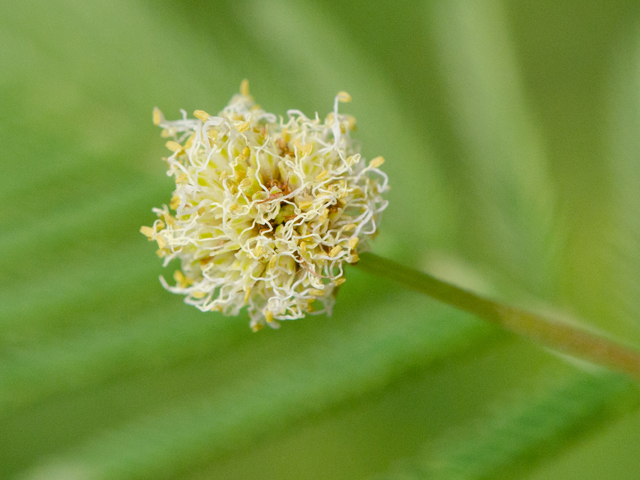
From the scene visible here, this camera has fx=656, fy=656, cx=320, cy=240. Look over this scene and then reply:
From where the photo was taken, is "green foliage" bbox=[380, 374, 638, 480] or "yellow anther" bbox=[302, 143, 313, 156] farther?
"green foliage" bbox=[380, 374, 638, 480]

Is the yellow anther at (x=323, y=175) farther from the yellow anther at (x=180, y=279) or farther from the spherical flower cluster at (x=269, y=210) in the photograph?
the yellow anther at (x=180, y=279)

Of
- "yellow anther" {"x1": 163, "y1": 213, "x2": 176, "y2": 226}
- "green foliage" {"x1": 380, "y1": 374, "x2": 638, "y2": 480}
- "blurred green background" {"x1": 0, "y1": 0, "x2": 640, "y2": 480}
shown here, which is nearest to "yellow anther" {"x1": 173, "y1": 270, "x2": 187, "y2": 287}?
"yellow anther" {"x1": 163, "y1": 213, "x2": 176, "y2": 226}

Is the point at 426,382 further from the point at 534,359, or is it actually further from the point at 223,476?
the point at 223,476

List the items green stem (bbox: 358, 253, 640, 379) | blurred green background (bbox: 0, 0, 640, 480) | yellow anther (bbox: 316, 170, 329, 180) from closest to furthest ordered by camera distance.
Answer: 1. green stem (bbox: 358, 253, 640, 379)
2. yellow anther (bbox: 316, 170, 329, 180)
3. blurred green background (bbox: 0, 0, 640, 480)

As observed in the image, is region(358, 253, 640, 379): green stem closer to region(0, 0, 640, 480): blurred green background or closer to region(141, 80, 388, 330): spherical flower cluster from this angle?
region(141, 80, 388, 330): spherical flower cluster

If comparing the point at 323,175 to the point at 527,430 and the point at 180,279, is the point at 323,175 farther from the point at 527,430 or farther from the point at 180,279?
the point at 527,430

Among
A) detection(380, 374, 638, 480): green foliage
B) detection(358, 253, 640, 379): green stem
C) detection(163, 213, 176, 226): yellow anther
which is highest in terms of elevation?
detection(163, 213, 176, 226): yellow anther

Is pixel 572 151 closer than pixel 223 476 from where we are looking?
Yes

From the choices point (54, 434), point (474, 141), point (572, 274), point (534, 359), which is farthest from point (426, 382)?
point (54, 434)
